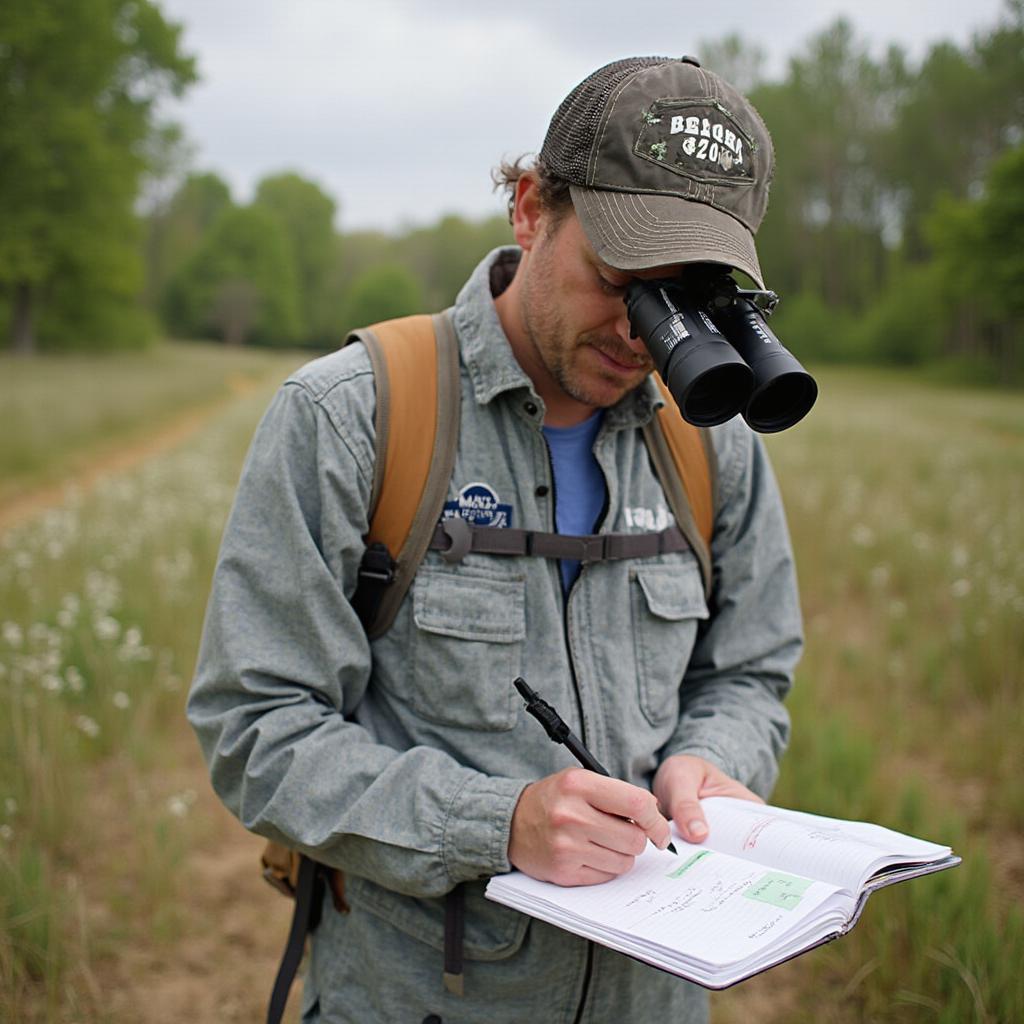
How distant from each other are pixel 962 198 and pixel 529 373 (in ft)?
29.2

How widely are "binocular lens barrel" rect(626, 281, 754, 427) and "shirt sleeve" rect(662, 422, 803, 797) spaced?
1.51 ft

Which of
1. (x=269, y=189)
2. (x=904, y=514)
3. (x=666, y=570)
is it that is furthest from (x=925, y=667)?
(x=269, y=189)

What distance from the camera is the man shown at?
144 centimetres

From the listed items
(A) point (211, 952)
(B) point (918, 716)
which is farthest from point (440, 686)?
(B) point (918, 716)

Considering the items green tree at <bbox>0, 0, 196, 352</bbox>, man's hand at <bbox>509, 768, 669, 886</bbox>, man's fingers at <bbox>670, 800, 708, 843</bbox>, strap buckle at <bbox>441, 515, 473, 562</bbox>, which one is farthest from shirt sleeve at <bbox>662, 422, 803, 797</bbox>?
→ green tree at <bbox>0, 0, 196, 352</bbox>

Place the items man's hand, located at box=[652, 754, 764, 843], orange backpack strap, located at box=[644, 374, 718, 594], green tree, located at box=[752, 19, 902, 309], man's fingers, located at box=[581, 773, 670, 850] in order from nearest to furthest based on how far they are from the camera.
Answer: man's fingers, located at box=[581, 773, 670, 850]
man's hand, located at box=[652, 754, 764, 843]
orange backpack strap, located at box=[644, 374, 718, 594]
green tree, located at box=[752, 19, 902, 309]

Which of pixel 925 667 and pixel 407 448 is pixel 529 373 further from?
pixel 925 667

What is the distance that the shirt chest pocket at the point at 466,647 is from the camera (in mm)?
1560

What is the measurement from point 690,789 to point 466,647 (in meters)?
0.47

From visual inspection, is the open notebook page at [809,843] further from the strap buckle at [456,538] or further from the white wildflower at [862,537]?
the white wildflower at [862,537]

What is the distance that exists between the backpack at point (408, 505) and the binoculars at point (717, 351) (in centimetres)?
24

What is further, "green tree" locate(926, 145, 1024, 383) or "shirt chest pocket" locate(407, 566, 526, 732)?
"green tree" locate(926, 145, 1024, 383)

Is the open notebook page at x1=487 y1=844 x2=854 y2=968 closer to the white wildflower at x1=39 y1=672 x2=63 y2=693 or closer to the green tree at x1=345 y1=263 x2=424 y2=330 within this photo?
the white wildflower at x1=39 y1=672 x2=63 y2=693

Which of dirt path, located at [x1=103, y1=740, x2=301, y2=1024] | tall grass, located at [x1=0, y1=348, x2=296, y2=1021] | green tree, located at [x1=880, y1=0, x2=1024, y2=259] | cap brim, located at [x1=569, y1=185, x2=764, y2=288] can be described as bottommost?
dirt path, located at [x1=103, y1=740, x2=301, y2=1024]
